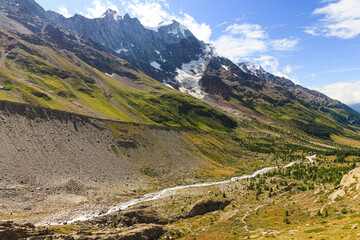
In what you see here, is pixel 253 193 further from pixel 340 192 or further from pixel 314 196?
pixel 340 192

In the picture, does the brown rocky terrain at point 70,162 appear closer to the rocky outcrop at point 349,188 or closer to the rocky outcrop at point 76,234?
the rocky outcrop at point 76,234

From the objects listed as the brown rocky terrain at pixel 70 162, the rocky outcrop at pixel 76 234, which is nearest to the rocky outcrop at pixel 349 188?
the rocky outcrop at pixel 76 234

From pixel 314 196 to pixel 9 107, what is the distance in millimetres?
104092

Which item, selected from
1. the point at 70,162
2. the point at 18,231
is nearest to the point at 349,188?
the point at 18,231

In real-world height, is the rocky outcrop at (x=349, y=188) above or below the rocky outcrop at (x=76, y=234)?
above

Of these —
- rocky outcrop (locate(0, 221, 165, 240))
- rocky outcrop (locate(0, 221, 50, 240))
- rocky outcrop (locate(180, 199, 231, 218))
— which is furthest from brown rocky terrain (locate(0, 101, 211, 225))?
rocky outcrop (locate(180, 199, 231, 218))

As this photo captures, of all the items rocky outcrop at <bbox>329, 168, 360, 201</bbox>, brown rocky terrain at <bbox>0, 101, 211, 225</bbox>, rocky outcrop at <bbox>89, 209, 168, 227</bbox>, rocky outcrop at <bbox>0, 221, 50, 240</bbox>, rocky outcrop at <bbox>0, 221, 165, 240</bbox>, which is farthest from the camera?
brown rocky terrain at <bbox>0, 101, 211, 225</bbox>

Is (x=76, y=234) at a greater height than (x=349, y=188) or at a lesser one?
lesser

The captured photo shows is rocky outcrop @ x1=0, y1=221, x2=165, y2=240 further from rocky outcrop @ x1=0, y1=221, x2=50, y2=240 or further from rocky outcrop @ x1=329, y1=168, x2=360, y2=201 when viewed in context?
rocky outcrop @ x1=329, y1=168, x2=360, y2=201

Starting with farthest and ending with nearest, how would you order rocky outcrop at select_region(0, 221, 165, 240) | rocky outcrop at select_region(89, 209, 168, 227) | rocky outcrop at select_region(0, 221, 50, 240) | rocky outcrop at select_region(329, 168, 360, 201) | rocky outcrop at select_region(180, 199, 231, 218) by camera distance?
rocky outcrop at select_region(180, 199, 231, 218), rocky outcrop at select_region(89, 209, 168, 227), rocky outcrop at select_region(329, 168, 360, 201), rocky outcrop at select_region(0, 221, 165, 240), rocky outcrop at select_region(0, 221, 50, 240)

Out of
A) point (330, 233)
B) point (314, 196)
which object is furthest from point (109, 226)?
point (314, 196)

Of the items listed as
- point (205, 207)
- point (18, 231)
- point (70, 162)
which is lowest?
point (70, 162)

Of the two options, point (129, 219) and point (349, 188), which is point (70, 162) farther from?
point (349, 188)

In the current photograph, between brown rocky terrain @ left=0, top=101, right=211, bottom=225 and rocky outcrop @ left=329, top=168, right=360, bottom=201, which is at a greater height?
rocky outcrop @ left=329, top=168, right=360, bottom=201
